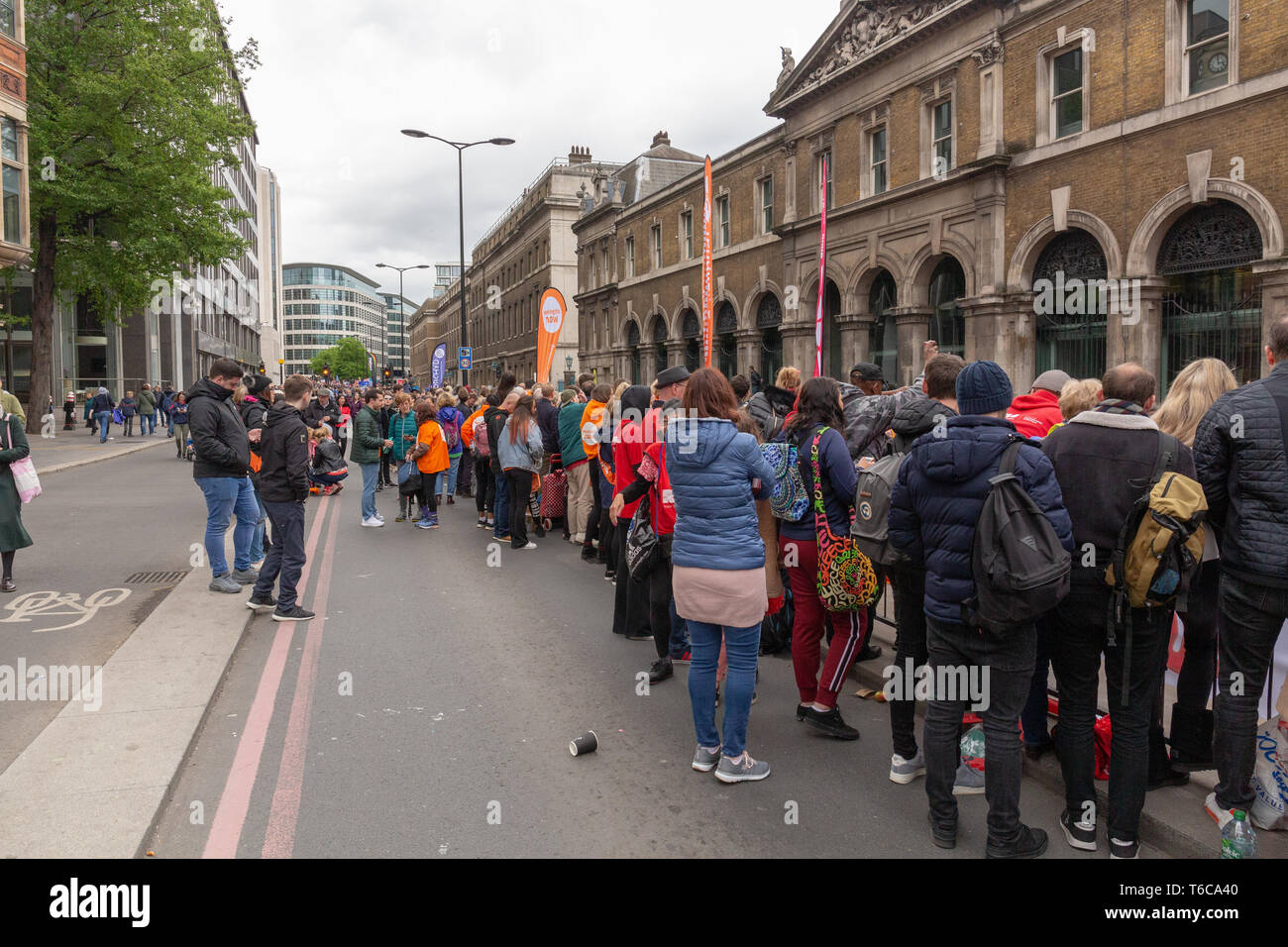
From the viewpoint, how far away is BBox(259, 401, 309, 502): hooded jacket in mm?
7355

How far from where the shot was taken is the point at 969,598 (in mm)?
3725

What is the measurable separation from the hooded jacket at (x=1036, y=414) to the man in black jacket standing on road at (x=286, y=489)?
5.37 metres

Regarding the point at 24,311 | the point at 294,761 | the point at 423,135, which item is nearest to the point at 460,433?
the point at 294,761

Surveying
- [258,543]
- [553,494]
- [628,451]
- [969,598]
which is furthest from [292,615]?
[969,598]

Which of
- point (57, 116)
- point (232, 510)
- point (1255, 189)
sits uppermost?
point (57, 116)

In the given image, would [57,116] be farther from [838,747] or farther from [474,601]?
[838,747]

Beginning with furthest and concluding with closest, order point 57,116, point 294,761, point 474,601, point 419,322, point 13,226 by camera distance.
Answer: point 419,322 → point 57,116 → point 13,226 → point 474,601 → point 294,761

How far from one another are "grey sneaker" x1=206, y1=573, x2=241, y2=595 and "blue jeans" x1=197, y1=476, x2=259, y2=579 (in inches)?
1.8

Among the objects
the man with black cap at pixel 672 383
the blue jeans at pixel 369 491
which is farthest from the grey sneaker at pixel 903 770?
the blue jeans at pixel 369 491

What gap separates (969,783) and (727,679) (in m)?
1.29

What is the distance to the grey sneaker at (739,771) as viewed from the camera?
4.51 metres

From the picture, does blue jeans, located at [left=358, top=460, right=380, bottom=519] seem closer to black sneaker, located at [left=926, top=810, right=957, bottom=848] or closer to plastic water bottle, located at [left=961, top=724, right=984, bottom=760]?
plastic water bottle, located at [left=961, top=724, right=984, bottom=760]

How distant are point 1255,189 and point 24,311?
47.6 meters
